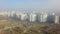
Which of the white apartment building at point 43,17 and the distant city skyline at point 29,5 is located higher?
the distant city skyline at point 29,5

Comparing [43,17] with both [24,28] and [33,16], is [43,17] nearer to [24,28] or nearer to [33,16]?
[33,16]

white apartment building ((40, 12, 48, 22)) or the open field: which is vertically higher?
white apartment building ((40, 12, 48, 22))

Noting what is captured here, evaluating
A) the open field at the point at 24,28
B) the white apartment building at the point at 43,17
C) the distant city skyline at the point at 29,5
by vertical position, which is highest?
the distant city skyline at the point at 29,5

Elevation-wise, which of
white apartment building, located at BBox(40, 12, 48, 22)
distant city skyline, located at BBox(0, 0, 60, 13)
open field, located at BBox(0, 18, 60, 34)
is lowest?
open field, located at BBox(0, 18, 60, 34)

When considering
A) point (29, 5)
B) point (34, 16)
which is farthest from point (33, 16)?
point (29, 5)

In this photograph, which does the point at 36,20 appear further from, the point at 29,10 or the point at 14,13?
the point at 14,13

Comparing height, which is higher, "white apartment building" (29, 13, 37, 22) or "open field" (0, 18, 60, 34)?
"white apartment building" (29, 13, 37, 22)

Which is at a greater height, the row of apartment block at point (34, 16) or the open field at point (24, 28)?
the row of apartment block at point (34, 16)

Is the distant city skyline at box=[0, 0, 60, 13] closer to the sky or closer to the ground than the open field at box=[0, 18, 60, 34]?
closer to the sky

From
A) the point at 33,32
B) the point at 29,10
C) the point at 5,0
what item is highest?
the point at 5,0

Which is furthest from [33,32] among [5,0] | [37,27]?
[5,0]

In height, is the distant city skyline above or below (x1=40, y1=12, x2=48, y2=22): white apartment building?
above
